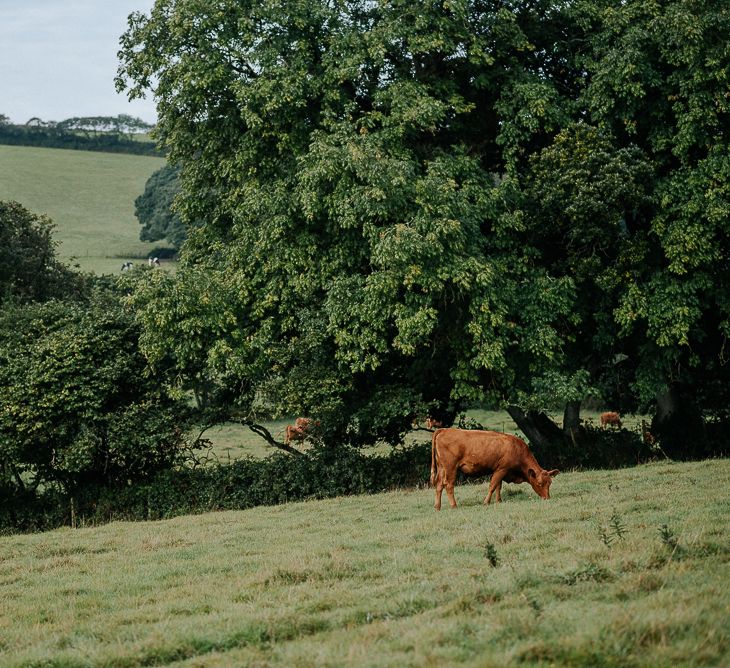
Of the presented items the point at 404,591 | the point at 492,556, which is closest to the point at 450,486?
the point at 492,556

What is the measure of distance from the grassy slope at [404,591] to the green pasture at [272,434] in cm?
1815

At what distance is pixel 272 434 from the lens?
4303cm

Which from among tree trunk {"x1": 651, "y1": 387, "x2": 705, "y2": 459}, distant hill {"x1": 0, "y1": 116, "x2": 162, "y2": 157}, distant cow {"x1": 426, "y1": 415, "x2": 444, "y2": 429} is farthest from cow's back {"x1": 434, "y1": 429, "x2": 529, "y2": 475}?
distant hill {"x1": 0, "y1": 116, "x2": 162, "y2": 157}

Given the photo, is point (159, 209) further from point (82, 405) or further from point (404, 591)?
point (404, 591)

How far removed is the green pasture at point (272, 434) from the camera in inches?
1410

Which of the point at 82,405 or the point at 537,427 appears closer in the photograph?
the point at 82,405

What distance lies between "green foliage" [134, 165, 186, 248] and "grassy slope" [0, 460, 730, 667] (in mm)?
77872

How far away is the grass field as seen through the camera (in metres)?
95.0

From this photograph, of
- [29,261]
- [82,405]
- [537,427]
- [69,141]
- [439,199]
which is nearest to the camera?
[439,199]

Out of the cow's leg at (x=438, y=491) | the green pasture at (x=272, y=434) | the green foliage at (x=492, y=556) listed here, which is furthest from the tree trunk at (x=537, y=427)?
the green foliage at (x=492, y=556)

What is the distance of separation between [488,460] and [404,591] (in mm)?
7605

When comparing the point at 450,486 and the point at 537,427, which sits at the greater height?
Answer: the point at 450,486

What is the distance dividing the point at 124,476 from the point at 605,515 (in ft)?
53.7

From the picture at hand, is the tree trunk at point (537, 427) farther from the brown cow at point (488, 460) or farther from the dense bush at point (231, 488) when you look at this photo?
the brown cow at point (488, 460)
